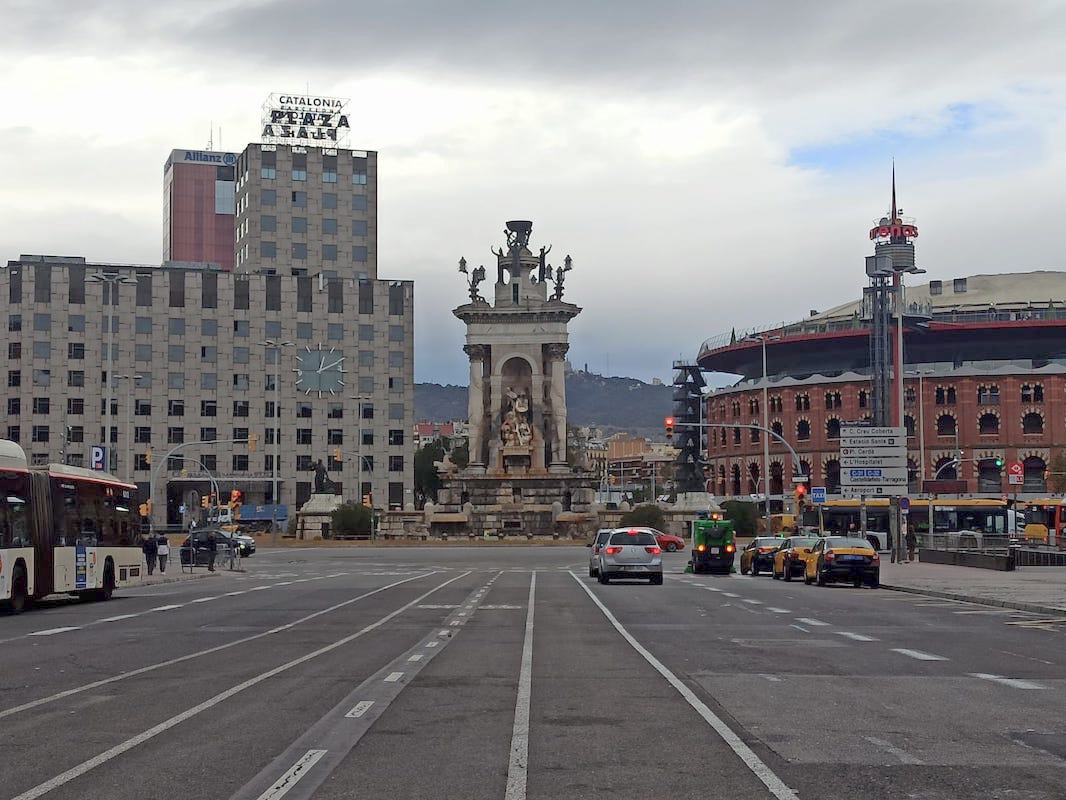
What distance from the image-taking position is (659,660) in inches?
684

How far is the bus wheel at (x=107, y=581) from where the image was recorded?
33.2 meters

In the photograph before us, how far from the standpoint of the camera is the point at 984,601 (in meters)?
30.5

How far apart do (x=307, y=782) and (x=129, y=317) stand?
115949 millimetres

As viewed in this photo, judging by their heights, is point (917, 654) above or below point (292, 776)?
below

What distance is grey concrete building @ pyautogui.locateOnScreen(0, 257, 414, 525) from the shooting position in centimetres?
11612

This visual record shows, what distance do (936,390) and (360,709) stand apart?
115 metres

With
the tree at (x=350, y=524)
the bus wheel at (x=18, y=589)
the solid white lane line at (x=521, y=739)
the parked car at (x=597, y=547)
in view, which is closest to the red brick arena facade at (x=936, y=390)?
the tree at (x=350, y=524)

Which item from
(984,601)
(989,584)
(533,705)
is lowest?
(989,584)

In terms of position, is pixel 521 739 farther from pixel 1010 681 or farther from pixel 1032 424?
pixel 1032 424

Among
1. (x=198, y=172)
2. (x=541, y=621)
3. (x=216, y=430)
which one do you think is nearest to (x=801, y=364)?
(x=216, y=430)

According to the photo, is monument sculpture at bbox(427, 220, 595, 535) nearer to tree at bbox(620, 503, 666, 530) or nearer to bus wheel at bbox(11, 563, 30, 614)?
tree at bbox(620, 503, 666, 530)

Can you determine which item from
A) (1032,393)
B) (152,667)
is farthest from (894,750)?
(1032,393)

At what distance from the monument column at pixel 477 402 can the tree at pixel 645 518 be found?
1318 cm

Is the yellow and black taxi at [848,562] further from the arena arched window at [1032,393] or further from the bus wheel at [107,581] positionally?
the arena arched window at [1032,393]
